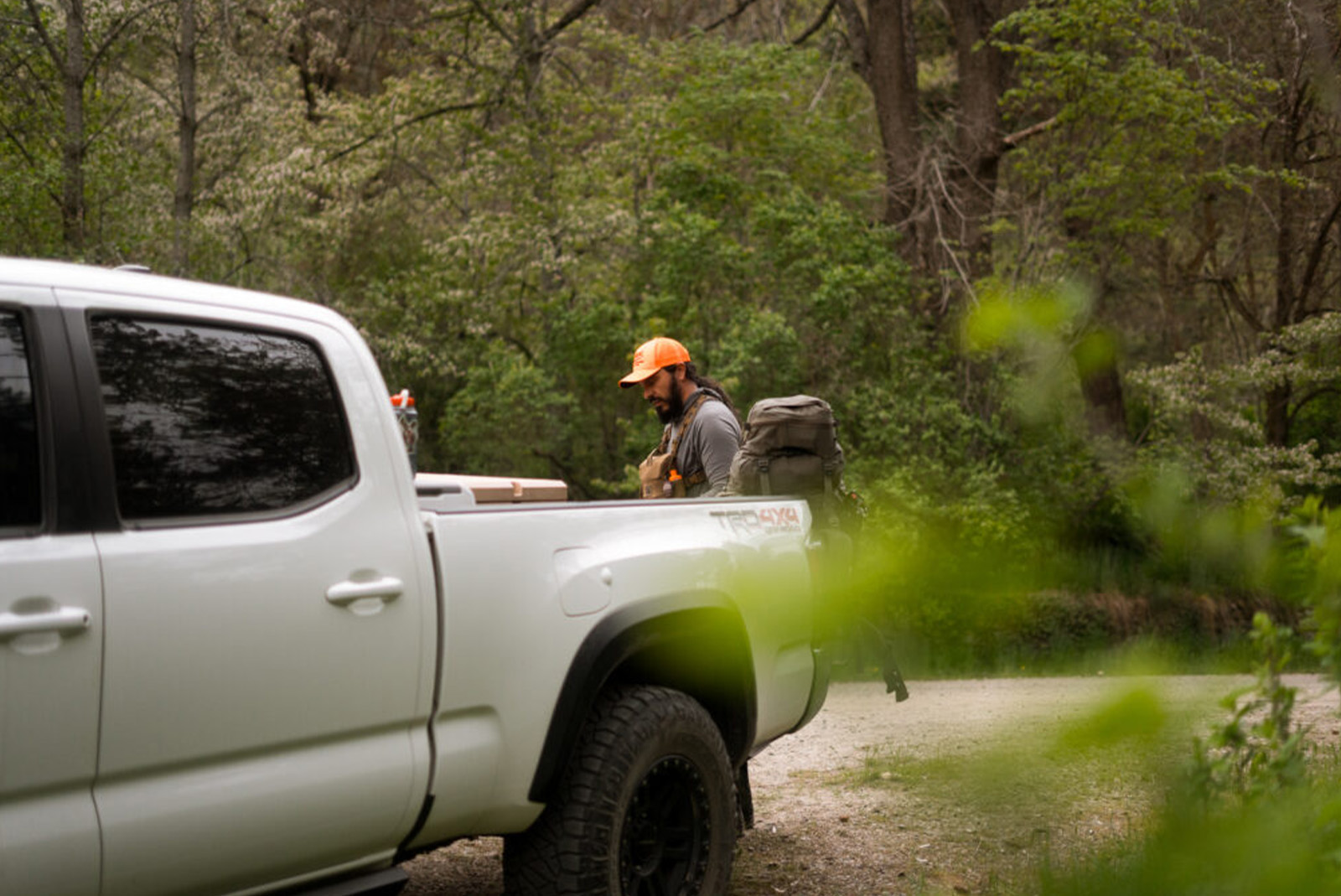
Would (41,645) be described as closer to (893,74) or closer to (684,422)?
(684,422)

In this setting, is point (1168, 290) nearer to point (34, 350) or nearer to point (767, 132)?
point (767, 132)

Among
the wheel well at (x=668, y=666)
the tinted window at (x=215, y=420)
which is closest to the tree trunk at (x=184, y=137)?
the wheel well at (x=668, y=666)

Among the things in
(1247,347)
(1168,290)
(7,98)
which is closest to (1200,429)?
(1247,347)

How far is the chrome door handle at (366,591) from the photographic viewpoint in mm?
3340

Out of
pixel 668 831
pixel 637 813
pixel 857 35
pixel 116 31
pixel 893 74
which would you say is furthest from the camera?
pixel 857 35

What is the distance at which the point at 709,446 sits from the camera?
258 inches

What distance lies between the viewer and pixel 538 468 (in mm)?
18812

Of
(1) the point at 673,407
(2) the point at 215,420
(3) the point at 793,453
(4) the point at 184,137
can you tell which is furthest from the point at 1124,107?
(2) the point at 215,420

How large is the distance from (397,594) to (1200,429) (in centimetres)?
1574

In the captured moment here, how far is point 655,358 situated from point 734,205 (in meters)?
11.8

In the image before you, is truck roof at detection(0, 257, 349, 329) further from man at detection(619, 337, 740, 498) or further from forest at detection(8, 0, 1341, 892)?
forest at detection(8, 0, 1341, 892)

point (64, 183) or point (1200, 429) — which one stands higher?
point (64, 183)

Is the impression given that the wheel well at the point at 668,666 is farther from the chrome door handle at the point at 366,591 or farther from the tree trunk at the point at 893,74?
the tree trunk at the point at 893,74

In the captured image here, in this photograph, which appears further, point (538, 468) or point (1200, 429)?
point (538, 468)
